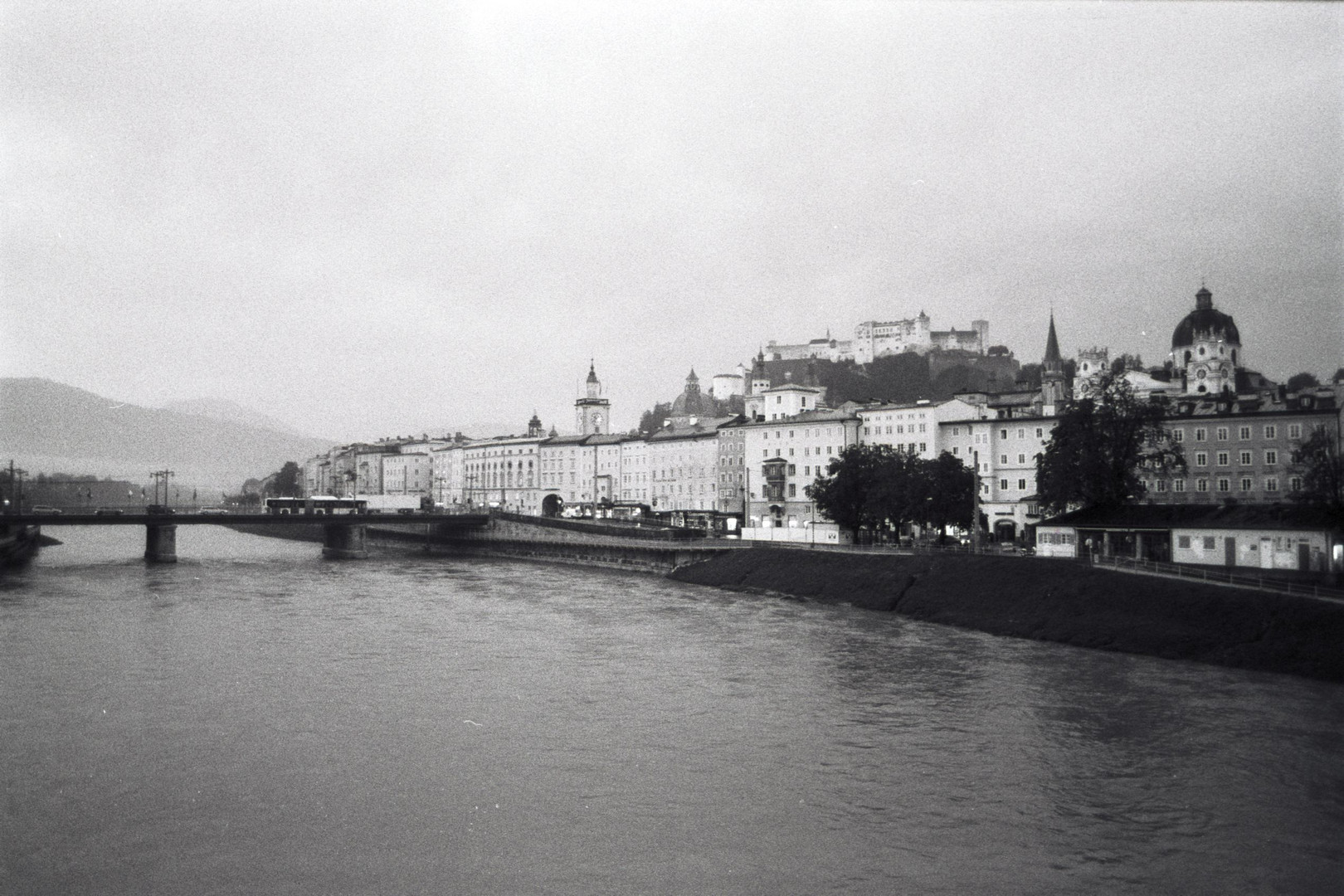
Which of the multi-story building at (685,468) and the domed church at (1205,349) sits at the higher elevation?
the domed church at (1205,349)

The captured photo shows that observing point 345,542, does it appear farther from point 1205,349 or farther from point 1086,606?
point 1205,349

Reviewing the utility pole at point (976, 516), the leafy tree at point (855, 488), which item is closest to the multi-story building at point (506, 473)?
the leafy tree at point (855, 488)

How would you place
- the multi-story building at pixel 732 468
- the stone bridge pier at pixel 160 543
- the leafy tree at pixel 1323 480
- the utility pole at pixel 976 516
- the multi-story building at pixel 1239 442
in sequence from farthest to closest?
the multi-story building at pixel 732 468
the stone bridge pier at pixel 160 543
the multi-story building at pixel 1239 442
the utility pole at pixel 976 516
the leafy tree at pixel 1323 480

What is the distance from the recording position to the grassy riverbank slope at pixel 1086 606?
94.7ft

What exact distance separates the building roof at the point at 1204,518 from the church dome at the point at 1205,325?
2139 inches

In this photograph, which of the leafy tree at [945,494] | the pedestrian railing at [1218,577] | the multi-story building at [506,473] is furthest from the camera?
the multi-story building at [506,473]

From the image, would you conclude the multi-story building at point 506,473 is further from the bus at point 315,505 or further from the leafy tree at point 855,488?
the leafy tree at point 855,488

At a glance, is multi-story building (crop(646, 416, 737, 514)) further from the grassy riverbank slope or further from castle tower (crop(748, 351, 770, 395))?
the grassy riverbank slope

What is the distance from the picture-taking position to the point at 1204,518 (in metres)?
39.7

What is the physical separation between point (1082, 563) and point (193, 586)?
44.2 m

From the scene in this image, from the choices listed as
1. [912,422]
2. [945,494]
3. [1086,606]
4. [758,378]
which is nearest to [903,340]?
[758,378]

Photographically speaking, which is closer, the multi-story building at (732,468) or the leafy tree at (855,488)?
the leafy tree at (855,488)

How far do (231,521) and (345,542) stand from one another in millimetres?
10850

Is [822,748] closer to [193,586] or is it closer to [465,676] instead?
[465,676]
